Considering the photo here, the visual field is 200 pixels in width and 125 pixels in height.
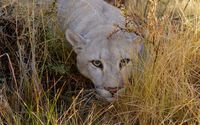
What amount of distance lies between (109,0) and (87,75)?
188 cm

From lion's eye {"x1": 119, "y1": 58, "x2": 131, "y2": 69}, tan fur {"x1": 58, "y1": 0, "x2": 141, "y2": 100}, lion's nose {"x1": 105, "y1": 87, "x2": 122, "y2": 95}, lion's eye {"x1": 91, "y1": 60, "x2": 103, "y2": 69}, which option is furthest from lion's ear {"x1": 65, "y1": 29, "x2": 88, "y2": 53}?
lion's nose {"x1": 105, "y1": 87, "x2": 122, "y2": 95}

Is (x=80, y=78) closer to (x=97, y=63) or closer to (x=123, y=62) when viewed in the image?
(x=97, y=63)

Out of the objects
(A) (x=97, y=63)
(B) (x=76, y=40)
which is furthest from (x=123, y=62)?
(B) (x=76, y=40)

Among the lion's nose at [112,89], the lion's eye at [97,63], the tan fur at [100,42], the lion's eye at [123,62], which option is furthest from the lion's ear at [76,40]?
the lion's nose at [112,89]

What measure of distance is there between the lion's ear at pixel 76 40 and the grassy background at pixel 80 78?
0.08m

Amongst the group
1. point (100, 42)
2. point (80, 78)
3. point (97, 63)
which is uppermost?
point (100, 42)

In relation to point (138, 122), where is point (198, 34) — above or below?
above

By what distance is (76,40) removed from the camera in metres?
3.61

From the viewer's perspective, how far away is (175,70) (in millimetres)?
3316

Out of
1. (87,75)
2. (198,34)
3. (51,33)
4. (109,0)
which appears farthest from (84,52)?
(109,0)

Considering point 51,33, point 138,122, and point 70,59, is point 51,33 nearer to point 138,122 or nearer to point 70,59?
point 70,59

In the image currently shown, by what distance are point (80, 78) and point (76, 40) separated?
0.88 ft

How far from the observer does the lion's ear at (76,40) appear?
3586mm

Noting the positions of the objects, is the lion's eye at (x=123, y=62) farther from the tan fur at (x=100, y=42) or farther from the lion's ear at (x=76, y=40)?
the lion's ear at (x=76, y=40)
